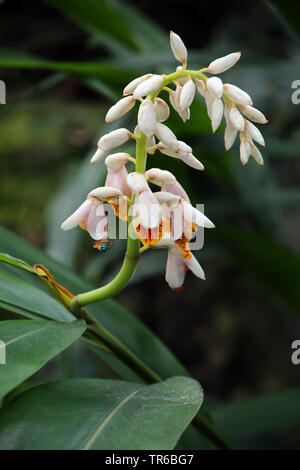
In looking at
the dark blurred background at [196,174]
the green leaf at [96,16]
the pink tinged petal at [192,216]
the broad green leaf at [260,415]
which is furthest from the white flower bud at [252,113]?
the broad green leaf at [260,415]

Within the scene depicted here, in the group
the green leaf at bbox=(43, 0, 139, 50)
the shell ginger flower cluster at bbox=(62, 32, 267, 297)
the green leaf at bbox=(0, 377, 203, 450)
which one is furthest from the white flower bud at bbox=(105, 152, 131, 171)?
the green leaf at bbox=(43, 0, 139, 50)

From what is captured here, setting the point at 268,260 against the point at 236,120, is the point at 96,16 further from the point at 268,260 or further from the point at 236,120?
the point at 236,120

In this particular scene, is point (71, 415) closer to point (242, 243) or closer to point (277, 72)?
point (242, 243)

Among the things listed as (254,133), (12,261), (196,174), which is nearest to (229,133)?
(254,133)

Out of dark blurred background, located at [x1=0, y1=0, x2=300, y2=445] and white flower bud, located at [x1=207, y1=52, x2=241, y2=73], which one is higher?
white flower bud, located at [x1=207, y1=52, x2=241, y2=73]

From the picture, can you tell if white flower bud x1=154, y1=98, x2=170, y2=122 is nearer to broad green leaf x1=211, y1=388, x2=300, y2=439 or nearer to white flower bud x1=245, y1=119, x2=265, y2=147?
white flower bud x1=245, y1=119, x2=265, y2=147
